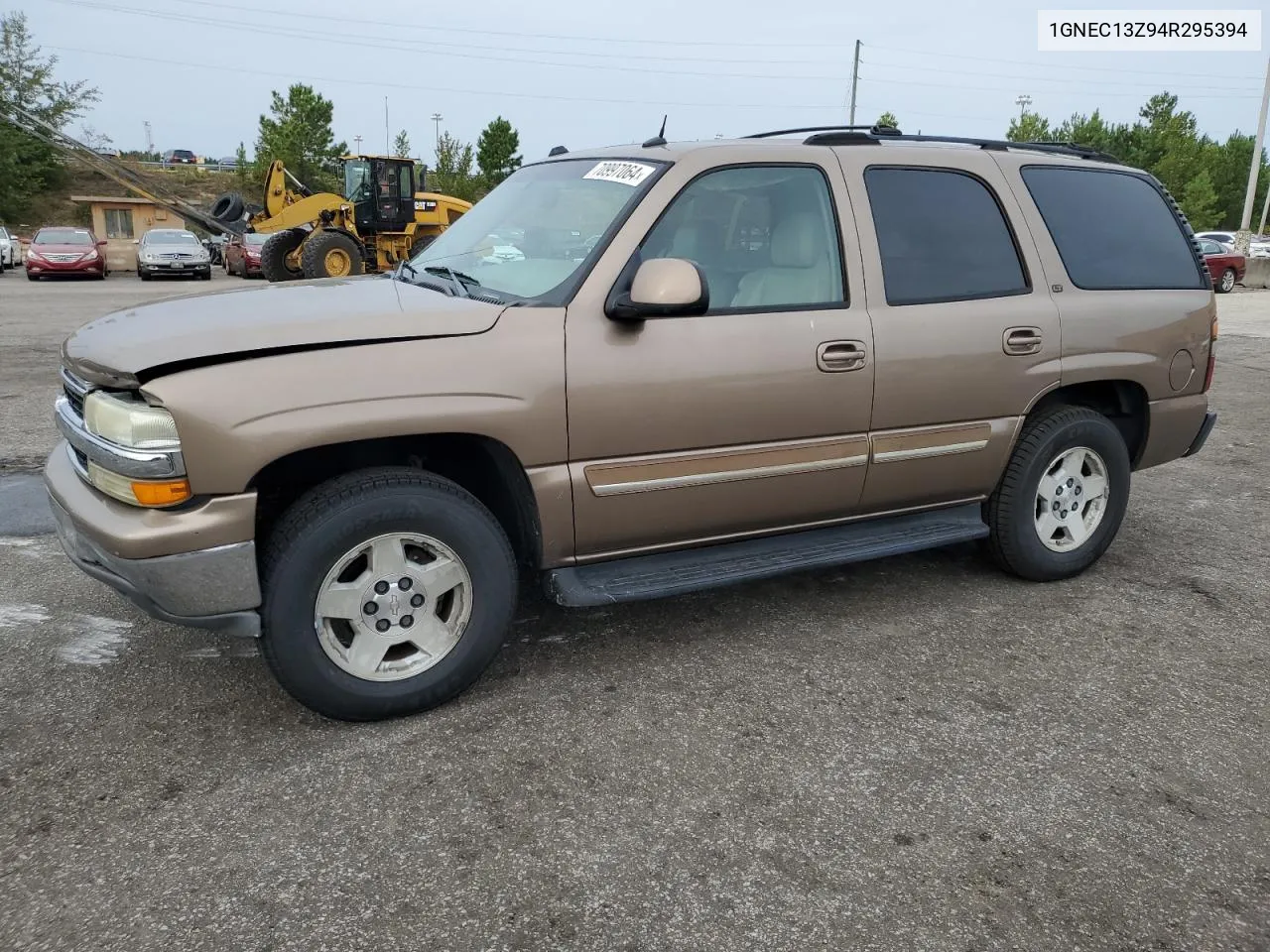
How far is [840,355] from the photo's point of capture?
370 centimetres

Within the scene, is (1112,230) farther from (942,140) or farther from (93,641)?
(93,641)

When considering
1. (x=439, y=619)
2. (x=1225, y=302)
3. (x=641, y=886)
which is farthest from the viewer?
(x=1225, y=302)

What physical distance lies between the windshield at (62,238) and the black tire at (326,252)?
10.1 m

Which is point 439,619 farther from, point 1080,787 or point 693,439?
point 1080,787

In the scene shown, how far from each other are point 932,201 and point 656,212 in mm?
1313

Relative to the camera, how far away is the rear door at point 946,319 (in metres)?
3.87

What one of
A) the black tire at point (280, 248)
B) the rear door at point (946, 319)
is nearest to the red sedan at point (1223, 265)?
the black tire at point (280, 248)

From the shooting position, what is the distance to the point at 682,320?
3.42 meters

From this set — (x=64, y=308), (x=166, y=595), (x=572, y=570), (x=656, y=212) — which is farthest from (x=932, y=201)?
(x=64, y=308)

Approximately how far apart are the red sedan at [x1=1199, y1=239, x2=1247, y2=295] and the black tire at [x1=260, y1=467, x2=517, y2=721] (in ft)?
92.1

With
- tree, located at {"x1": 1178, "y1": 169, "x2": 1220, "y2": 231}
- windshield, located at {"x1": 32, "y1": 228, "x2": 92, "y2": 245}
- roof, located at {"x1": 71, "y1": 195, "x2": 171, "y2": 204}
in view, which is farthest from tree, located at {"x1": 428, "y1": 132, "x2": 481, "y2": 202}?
tree, located at {"x1": 1178, "y1": 169, "x2": 1220, "y2": 231}

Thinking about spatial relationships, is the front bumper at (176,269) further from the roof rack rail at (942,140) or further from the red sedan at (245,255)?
the roof rack rail at (942,140)

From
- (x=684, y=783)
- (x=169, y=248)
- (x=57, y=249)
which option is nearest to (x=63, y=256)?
(x=57, y=249)

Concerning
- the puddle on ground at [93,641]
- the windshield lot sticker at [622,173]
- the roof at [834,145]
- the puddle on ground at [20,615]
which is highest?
the roof at [834,145]
